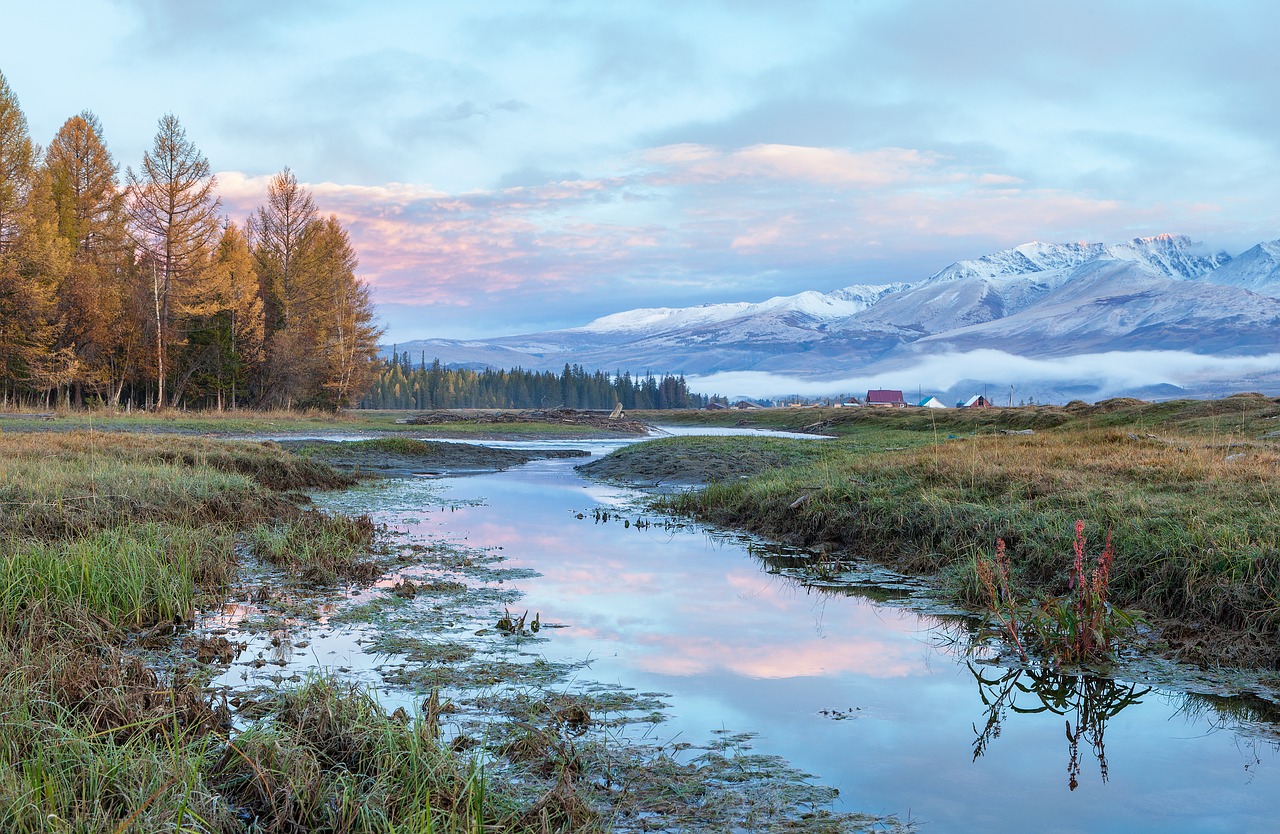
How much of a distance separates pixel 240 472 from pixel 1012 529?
629 inches

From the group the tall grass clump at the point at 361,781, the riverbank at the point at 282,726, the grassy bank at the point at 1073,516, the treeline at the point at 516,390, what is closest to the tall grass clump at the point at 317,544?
the riverbank at the point at 282,726

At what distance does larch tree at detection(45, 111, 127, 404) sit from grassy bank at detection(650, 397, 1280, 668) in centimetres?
3757

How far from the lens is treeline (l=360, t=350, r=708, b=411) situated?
156 metres

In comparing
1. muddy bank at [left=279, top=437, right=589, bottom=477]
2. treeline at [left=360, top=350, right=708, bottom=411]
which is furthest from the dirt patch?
treeline at [left=360, top=350, right=708, bottom=411]


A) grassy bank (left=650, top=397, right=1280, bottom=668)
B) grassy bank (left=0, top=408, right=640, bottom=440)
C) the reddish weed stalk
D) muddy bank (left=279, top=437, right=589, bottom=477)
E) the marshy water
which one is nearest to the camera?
the marshy water

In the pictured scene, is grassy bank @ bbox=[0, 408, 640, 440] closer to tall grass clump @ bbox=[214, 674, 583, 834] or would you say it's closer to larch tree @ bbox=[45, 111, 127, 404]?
larch tree @ bbox=[45, 111, 127, 404]

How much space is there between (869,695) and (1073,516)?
5.44 m

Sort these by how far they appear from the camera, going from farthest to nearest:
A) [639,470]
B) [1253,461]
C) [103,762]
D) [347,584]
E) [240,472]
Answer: [639,470]
[240,472]
[1253,461]
[347,584]
[103,762]

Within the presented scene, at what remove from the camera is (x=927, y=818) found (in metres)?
4.77

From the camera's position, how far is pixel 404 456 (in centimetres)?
3297

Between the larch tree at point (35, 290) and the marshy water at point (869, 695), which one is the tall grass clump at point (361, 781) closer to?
the marshy water at point (869, 695)

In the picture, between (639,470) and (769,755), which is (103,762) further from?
(639,470)

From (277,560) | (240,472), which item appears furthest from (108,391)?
(277,560)

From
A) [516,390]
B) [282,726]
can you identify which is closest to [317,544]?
[282,726]
